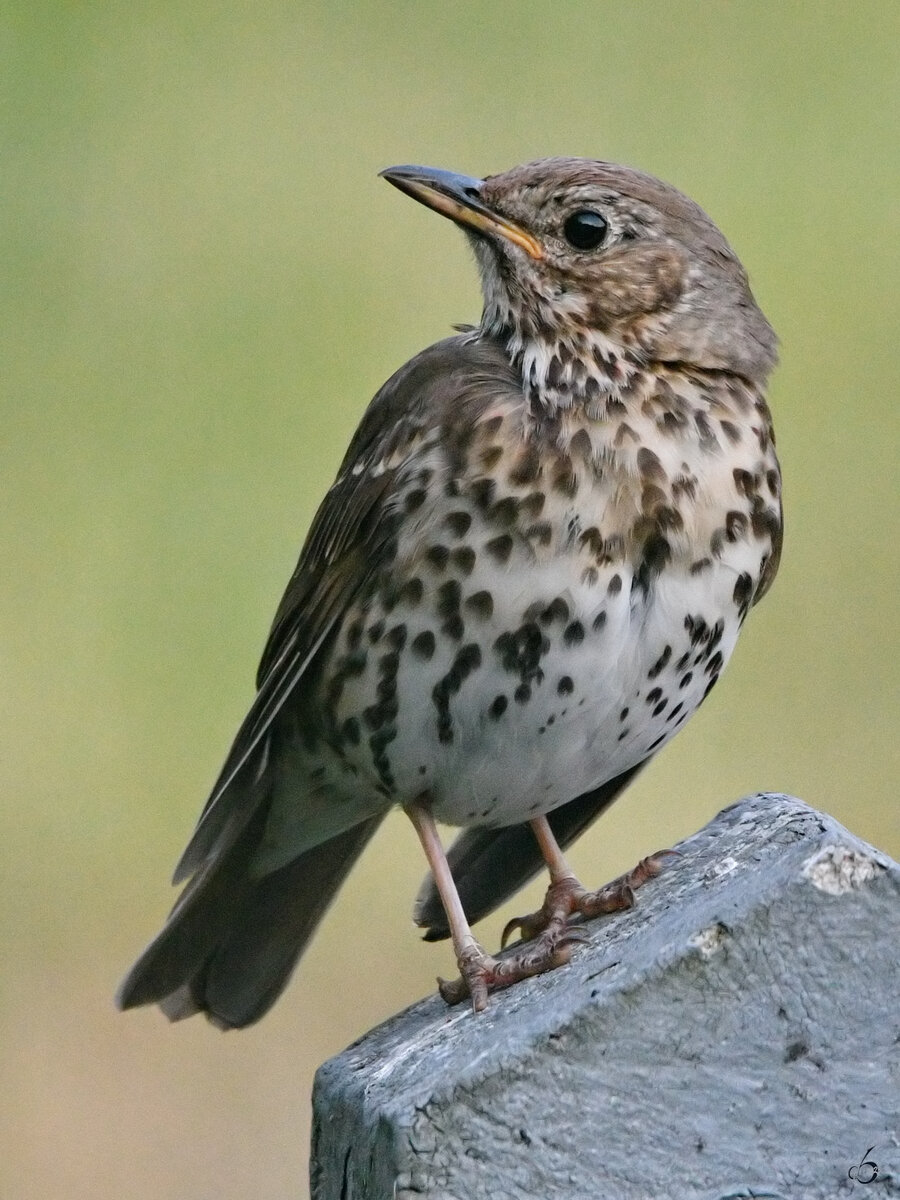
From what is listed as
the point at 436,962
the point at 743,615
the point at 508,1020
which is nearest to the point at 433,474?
the point at 743,615

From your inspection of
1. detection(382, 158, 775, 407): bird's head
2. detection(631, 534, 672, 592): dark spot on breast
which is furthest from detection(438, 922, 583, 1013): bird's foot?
detection(382, 158, 775, 407): bird's head

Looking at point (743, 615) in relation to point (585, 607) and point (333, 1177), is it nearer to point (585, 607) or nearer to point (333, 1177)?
point (585, 607)

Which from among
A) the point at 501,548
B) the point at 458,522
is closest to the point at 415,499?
the point at 458,522

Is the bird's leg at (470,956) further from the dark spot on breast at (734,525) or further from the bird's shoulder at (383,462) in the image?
the dark spot on breast at (734,525)

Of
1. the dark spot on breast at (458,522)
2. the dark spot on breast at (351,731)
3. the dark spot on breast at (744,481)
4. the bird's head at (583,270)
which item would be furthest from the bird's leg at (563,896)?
the bird's head at (583,270)

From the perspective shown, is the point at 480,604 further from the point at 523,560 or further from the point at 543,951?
the point at 543,951

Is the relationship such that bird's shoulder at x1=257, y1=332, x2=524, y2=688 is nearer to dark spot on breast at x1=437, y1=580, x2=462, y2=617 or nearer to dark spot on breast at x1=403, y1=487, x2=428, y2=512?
dark spot on breast at x1=403, y1=487, x2=428, y2=512
